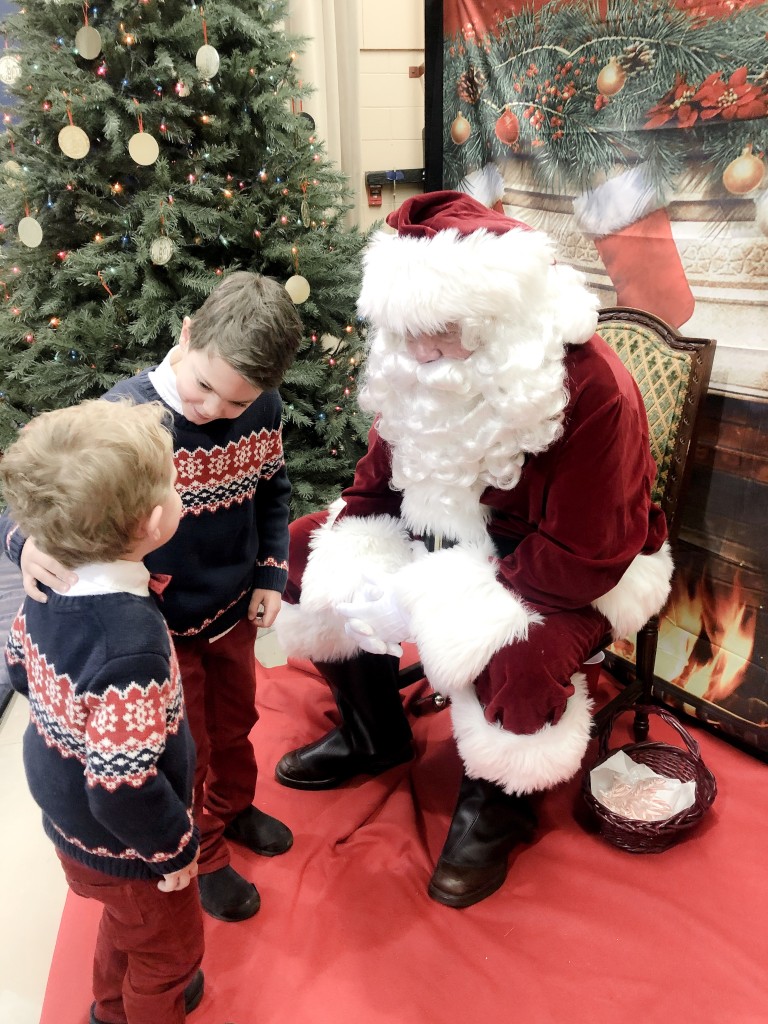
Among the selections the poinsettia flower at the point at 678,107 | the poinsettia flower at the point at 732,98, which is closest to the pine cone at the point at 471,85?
the poinsettia flower at the point at 678,107

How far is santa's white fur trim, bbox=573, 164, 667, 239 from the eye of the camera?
6.58 feet

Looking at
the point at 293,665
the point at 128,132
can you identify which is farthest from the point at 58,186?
the point at 293,665

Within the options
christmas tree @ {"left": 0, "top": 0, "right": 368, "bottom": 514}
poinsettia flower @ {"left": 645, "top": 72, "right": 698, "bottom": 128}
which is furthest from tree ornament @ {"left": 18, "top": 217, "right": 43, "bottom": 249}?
poinsettia flower @ {"left": 645, "top": 72, "right": 698, "bottom": 128}

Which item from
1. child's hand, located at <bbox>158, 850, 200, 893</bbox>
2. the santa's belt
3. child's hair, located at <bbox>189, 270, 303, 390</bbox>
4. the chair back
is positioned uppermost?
child's hair, located at <bbox>189, 270, 303, 390</bbox>

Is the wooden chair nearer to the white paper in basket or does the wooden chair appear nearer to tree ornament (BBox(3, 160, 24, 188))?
the white paper in basket

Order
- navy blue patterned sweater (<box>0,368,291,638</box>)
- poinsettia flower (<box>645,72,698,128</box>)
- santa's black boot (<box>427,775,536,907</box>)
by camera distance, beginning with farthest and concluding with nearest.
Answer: poinsettia flower (<box>645,72,698,128</box>) → santa's black boot (<box>427,775,536,907</box>) → navy blue patterned sweater (<box>0,368,291,638</box>)

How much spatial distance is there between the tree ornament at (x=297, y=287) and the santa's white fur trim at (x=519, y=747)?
1.51 m

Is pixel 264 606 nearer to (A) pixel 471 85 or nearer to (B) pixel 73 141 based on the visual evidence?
(B) pixel 73 141

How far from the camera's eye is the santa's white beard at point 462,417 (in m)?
1.40

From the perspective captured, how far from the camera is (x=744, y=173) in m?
1.77

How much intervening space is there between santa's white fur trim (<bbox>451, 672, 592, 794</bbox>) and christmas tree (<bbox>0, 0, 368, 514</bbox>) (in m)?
1.44

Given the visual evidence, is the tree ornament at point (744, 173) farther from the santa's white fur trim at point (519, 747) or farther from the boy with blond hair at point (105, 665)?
the boy with blond hair at point (105, 665)

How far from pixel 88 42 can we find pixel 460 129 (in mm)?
1309

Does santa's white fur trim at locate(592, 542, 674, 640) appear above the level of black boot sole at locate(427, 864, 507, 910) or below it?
above
